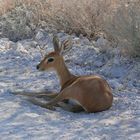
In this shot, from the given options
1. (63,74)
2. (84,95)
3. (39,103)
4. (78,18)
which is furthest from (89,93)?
(78,18)

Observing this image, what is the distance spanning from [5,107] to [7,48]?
10.9ft

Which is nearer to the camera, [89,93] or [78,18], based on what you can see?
[89,93]

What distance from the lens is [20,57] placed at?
923 cm

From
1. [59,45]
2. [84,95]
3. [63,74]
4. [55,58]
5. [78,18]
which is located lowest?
[84,95]

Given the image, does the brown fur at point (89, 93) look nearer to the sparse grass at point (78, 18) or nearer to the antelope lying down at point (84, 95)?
the antelope lying down at point (84, 95)

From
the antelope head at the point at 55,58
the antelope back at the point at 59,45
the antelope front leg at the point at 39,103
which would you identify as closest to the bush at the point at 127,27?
the antelope back at the point at 59,45

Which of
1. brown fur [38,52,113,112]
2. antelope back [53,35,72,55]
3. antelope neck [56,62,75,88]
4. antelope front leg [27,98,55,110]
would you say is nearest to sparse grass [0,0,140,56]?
antelope back [53,35,72,55]

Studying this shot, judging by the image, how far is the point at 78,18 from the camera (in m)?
10.2

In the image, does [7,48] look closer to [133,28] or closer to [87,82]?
[133,28]

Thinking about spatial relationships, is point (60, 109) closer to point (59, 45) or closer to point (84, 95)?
point (84, 95)

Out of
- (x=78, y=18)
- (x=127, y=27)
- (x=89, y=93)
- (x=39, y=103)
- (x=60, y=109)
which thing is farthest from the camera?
(x=78, y=18)

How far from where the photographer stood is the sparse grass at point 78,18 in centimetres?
869

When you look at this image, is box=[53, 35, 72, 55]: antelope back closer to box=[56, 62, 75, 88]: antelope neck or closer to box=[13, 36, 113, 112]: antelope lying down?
box=[13, 36, 113, 112]: antelope lying down

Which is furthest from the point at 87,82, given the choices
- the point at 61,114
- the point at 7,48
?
the point at 7,48
